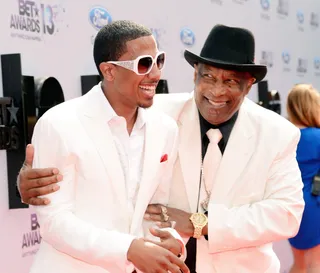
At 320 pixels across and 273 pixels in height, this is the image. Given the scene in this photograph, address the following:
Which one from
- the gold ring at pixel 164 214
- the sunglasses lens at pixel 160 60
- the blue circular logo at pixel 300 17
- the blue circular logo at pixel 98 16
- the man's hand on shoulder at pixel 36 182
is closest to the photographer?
the man's hand on shoulder at pixel 36 182

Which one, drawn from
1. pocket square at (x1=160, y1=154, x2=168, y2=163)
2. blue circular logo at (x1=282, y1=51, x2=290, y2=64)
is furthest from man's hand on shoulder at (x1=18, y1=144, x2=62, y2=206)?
blue circular logo at (x1=282, y1=51, x2=290, y2=64)

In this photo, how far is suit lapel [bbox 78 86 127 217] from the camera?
2100mm

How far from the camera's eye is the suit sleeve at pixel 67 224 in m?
1.98

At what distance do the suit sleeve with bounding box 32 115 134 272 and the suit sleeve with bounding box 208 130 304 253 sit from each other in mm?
675

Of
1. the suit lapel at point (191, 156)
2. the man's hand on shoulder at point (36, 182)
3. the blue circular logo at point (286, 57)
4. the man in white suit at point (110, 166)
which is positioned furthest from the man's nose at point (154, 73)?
the blue circular logo at point (286, 57)

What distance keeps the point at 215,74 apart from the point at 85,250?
3.24 ft

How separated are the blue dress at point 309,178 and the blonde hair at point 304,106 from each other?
6 cm

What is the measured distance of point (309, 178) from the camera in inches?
189

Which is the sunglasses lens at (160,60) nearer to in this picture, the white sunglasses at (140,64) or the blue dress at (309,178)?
the white sunglasses at (140,64)

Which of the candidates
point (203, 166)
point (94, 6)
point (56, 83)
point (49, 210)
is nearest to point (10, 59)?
point (56, 83)

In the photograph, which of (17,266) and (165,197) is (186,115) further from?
(17,266)

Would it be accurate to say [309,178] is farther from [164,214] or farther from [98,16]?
[164,214]

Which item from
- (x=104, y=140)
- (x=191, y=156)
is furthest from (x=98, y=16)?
(x=104, y=140)

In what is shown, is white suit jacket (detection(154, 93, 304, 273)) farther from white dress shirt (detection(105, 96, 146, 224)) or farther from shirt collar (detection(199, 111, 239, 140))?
white dress shirt (detection(105, 96, 146, 224))
